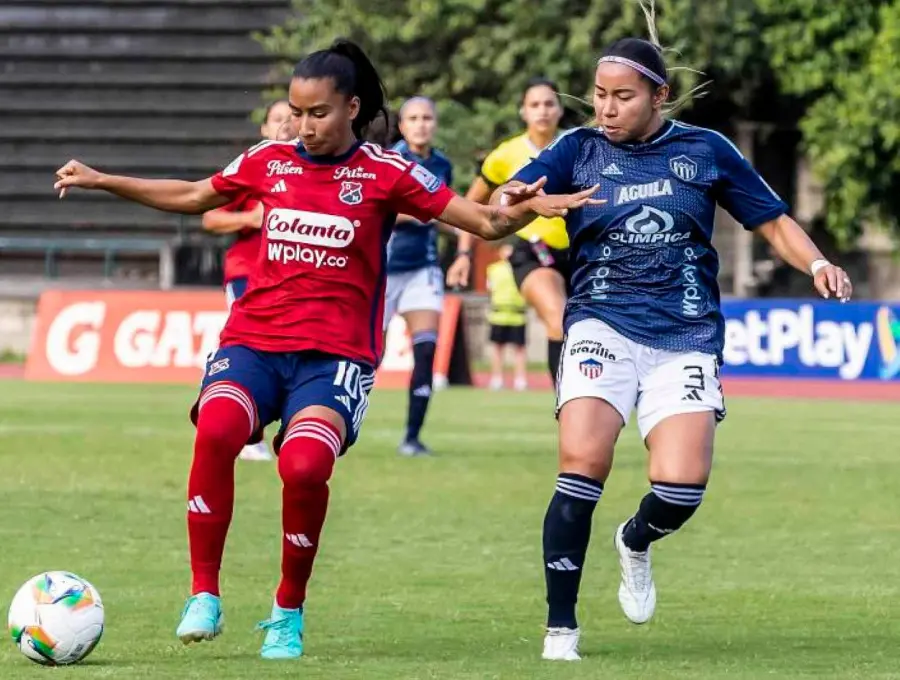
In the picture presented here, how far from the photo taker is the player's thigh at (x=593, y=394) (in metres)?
6.72

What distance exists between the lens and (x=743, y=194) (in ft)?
23.5

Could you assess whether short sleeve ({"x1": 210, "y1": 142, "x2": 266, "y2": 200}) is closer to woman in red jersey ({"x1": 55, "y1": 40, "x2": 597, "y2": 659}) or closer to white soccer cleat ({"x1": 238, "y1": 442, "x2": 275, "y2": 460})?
woman in red jersey ({"x1": 55, "y1": 40, "x2": 597, "y2": 659})

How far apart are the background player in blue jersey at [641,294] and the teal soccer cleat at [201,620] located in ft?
3.48

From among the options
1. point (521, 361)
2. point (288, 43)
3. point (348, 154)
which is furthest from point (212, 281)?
point (348, 154)

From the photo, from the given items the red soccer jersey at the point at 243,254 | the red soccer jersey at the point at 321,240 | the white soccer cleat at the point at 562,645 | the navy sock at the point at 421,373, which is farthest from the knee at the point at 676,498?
the navy sock at the point at 421,373

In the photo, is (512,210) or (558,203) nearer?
(558,203)

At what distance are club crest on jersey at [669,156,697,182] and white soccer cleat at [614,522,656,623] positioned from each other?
130 centimetres

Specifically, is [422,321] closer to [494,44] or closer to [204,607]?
[204,607]

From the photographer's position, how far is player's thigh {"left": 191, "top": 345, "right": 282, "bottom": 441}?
6719 mm

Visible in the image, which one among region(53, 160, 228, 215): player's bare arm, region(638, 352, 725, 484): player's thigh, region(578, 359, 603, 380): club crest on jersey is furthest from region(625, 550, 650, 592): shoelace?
region(53, 160, 228, 215): player's bare arm

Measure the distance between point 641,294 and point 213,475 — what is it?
5.02 feet

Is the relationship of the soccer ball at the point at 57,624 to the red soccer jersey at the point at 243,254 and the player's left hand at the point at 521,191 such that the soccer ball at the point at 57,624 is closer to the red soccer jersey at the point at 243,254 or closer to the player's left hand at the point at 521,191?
the player's left hand at the point at 521,191

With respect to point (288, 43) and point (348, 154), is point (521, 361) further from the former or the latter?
point (348, 154)

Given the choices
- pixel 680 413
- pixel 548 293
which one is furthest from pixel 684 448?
pixel 548 293
